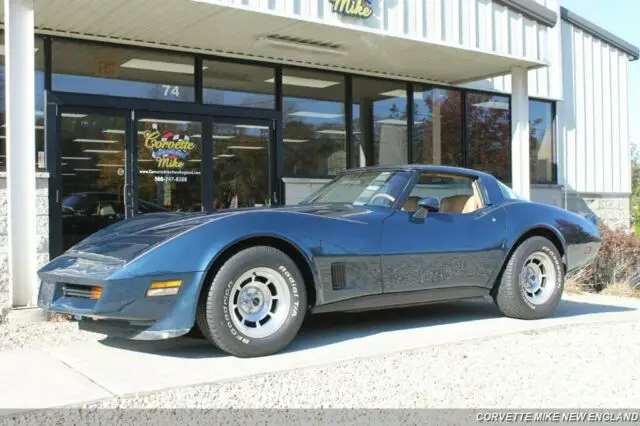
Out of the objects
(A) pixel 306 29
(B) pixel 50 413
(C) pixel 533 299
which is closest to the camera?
(B) pixel 50 413

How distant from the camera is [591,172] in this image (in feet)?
47.9

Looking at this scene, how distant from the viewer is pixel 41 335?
17.5 ft

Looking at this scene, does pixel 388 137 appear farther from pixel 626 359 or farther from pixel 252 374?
pixel 252 374

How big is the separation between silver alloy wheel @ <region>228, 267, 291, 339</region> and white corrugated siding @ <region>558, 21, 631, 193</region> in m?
10.8

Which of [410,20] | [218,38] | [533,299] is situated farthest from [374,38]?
[533,299]

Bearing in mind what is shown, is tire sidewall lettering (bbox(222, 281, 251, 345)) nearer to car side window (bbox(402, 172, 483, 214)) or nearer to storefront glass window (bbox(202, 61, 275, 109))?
car side window (bbox(402, 172, 483, 214))

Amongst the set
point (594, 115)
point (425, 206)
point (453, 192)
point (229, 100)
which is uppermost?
point (594, 115)

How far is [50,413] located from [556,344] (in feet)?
12.0

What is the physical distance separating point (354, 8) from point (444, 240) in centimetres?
391

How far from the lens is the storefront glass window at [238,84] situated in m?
9.61

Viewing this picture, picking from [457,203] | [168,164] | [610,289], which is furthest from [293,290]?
[610,289]

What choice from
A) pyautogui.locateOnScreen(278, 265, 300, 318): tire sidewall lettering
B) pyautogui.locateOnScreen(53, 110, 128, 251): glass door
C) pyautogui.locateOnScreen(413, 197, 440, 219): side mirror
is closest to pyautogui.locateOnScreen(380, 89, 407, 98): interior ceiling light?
pyautogui.locateOnScreen(53, 110, 128, 251): glass door

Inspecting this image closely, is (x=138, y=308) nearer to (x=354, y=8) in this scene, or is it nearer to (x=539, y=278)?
(x=539, y=278)

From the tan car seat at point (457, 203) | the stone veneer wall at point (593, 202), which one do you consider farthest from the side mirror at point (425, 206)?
the stone veneer wall at point (593, 202)
